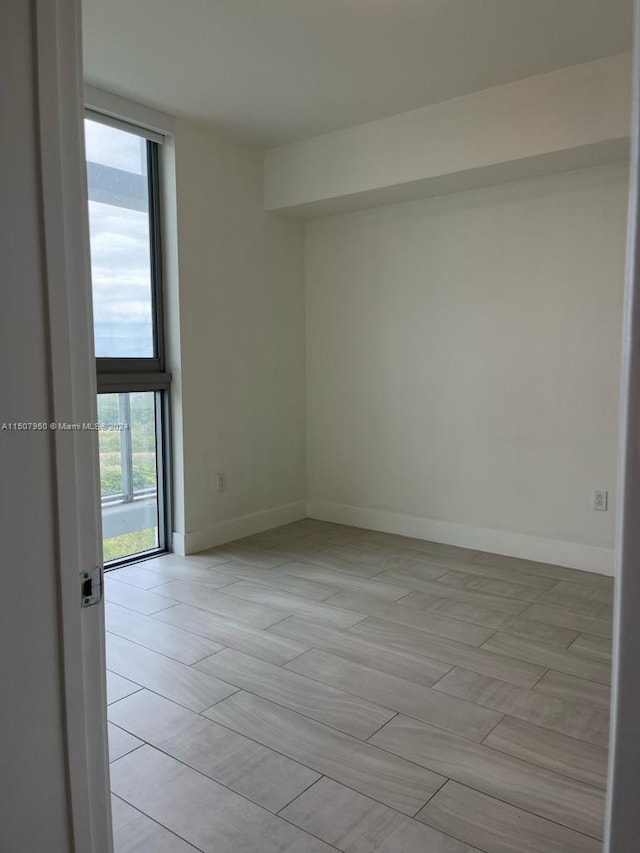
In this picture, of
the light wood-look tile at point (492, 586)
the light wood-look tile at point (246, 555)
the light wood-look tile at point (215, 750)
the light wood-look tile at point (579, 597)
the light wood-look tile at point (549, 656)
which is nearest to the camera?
the light wood-look tile at point (215, 750)

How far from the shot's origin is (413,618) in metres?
3.05

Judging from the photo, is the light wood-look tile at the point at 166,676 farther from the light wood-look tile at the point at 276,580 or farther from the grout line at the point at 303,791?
the light wood-look tile at the point at 276,580

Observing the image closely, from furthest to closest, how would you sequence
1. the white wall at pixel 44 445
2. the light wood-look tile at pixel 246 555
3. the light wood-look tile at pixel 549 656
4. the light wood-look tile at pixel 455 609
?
the light wood-look tile at pixel 246 555 < the light wood-look tile at pixel 455 609 < the light wood-look tile at pixel 549 656 < the white wall at pixel 44 445

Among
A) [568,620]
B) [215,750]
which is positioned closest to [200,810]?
[215,750]

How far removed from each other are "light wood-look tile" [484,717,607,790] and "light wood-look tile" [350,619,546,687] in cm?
31

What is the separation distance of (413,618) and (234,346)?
2.20m

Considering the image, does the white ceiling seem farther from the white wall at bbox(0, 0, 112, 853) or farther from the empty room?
the white wall at bbox(0, 0, 112, 853)

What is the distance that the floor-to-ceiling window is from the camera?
3.65 meters

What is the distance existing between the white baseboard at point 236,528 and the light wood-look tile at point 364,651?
1263 millimetres

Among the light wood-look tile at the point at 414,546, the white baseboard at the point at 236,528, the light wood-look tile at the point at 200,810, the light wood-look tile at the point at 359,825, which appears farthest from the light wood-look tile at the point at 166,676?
the light wood-look tile at the point at 414,546

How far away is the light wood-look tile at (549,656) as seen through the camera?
99.1 inches

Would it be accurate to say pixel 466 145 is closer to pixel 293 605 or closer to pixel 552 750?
pixel 293 605

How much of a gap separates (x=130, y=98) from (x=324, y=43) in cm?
123

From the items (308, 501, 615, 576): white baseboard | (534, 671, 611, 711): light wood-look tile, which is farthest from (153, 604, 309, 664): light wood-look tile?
(308, 501, 615, 576): white baseboard
